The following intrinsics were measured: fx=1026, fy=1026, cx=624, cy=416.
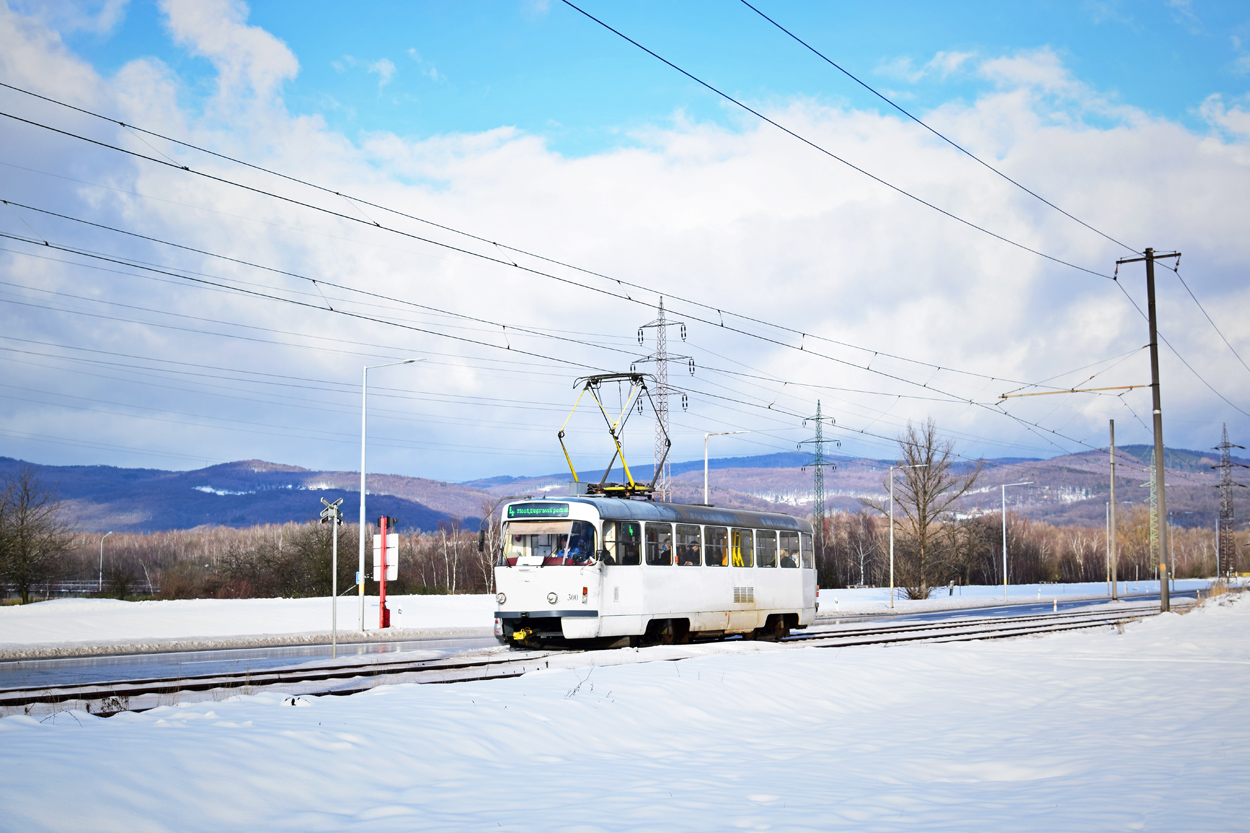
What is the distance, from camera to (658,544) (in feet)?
74.5

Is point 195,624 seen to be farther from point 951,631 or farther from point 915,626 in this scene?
point 951,631

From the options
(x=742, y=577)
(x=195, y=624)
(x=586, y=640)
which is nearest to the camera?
(x=586, y=640)

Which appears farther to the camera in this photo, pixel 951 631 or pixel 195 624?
pixel 195 624

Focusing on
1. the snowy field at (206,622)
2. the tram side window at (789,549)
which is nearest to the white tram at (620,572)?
the tram side window at (789,549)

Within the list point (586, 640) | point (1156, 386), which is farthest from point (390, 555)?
point (1156, 386)

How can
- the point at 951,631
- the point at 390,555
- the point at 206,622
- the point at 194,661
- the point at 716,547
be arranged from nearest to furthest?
the point at 194,661, the point at 716,547, the point at 390,555, the point at 951,631, the point at 206,622

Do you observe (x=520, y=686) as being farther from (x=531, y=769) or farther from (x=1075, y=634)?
(x=1075, y=634)

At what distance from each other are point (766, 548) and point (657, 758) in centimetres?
1712

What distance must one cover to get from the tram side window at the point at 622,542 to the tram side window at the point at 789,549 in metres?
6.91

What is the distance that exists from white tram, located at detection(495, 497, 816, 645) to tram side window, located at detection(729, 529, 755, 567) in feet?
0.09

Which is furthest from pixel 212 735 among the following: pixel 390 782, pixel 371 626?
pixel 371 626

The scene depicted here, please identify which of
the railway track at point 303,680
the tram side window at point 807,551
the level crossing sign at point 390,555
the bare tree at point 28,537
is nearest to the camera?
the railway track at point 303,680

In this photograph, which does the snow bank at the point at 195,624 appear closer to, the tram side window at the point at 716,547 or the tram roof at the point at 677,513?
the tram side window at the point at 716,547

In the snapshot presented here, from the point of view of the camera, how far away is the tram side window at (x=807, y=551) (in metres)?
29.4
